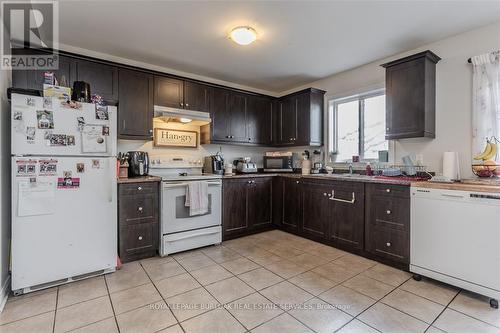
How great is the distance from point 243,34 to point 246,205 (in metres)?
2.32

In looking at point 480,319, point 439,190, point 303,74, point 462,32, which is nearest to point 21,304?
point 480,319

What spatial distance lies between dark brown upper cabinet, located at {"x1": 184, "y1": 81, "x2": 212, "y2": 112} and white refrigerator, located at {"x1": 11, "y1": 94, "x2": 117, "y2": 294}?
50.9 inches

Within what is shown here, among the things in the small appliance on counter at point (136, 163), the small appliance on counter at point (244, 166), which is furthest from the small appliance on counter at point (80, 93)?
the small appliance on counter at point (244, 166)

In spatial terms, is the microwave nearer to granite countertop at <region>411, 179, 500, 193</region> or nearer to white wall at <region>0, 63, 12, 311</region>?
granite countertop at <region>411, 179, 500, 193</region>

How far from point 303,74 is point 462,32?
194 centimetres

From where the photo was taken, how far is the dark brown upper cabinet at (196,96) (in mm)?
3650

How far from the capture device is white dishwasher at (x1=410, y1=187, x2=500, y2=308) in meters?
1.99

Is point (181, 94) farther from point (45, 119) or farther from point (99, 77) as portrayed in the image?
Result: point (45, 119)

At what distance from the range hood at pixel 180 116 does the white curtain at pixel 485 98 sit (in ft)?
10.5

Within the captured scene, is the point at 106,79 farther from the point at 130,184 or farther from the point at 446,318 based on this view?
the point at 446,318

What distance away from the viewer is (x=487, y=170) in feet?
7.86

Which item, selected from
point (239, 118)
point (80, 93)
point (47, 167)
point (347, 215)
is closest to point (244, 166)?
point (239, 118)

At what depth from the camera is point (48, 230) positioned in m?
2.21

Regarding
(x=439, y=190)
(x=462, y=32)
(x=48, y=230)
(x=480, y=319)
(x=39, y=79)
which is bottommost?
(x=480, y=319)
